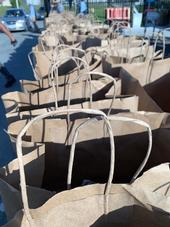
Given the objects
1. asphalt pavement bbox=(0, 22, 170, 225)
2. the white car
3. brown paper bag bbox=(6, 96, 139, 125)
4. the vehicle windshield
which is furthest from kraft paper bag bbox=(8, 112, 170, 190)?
the vehicle windshield

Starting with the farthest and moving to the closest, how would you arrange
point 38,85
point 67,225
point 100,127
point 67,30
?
point 67,30 → point 38,85 → point 100,127 → point 67,225

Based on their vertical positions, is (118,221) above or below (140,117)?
Result: below

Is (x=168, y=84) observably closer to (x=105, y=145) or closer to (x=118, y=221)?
(x=105, y=145)

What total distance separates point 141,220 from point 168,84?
0.90 m

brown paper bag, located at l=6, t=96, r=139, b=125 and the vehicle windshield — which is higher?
brown paper bag, located at l=6, t=96, r=139, b=125

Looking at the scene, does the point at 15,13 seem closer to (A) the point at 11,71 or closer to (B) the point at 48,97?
(A) the point at 11,71

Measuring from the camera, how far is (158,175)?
75 cm

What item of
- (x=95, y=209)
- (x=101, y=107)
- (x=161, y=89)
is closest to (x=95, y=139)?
(x=101, y=107)

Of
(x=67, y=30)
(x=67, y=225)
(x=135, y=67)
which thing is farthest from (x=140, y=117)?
(x=67, y=30)

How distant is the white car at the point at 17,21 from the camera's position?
1164 centimetres

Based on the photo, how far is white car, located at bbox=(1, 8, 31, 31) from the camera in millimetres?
11641

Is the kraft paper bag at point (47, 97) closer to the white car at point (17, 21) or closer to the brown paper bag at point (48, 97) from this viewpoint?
the brown paper bag at point (48, 97)

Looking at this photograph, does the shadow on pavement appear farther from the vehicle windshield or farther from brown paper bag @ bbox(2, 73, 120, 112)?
the vehicle windshield

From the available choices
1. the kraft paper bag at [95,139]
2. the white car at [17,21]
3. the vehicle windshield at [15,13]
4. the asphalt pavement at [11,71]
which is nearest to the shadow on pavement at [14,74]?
the asphalt pavement at [11,71]
